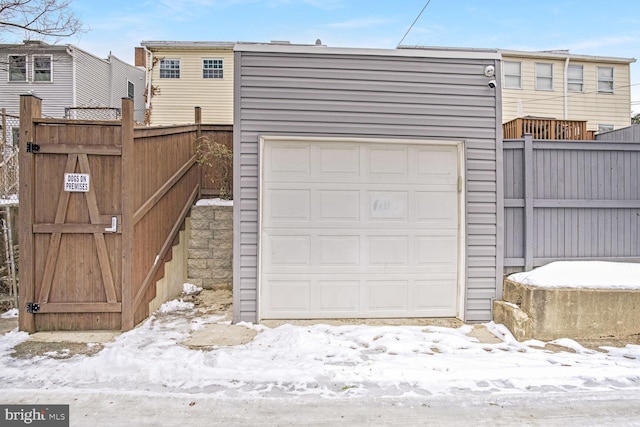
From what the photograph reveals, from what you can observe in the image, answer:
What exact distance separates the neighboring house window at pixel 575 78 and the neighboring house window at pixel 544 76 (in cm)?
83

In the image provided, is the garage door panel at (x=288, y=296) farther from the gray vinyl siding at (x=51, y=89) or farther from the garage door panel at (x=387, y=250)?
the gray vinyl siding at (x=51, y=89)

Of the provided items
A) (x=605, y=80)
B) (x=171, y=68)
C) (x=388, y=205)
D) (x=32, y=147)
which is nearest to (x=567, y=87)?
(x=605, y=80)

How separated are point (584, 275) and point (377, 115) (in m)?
3.07

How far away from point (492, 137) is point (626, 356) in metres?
2.79

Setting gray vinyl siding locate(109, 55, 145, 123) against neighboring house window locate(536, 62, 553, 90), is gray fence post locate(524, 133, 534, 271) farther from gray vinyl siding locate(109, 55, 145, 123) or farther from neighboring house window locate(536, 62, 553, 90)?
gray vinyl siding locate(109, 55, 145, 123)

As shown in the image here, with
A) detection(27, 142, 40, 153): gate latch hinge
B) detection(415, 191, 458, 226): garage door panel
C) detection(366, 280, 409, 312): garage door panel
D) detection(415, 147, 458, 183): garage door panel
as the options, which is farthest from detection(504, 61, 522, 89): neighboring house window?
detection(27, 142, 40, 153): gate latch hinge

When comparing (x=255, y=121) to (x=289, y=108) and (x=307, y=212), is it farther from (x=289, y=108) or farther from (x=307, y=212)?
(x=307, y=212)

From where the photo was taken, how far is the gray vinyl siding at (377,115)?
4.77 meters

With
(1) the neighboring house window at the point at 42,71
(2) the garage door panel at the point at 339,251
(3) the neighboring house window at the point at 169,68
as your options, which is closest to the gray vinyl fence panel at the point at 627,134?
(2) the garage door panel at the point at 339,251

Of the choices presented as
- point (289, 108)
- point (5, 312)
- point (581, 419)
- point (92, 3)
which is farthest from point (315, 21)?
point (581, 419)

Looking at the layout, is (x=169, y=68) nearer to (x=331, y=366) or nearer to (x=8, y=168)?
(x=8, y=168)

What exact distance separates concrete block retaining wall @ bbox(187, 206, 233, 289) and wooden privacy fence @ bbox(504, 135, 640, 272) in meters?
4.15

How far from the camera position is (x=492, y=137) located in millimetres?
5020

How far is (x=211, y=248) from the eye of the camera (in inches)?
254
